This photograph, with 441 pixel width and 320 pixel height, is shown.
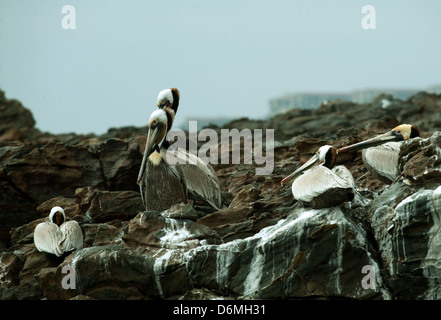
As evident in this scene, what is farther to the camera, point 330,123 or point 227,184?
point 330,123

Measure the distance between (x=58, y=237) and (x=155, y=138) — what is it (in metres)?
1.81

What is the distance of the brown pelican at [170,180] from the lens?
388 inches

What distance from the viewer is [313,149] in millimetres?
12320

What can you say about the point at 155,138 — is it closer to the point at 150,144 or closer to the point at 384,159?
the point at 150,144

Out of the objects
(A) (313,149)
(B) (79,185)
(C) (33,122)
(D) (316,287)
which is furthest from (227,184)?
(C) (33,122)

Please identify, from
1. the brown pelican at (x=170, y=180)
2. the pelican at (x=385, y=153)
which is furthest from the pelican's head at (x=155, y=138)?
the pelican at (x=385, y=153)

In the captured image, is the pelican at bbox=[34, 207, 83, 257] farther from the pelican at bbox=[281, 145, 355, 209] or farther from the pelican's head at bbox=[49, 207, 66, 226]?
the pelican at bbox=[281, 145, 355, 209]

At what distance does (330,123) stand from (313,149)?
244 inches

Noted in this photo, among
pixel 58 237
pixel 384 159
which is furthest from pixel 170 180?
pixel 384 159

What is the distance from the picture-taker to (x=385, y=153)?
31.1ft

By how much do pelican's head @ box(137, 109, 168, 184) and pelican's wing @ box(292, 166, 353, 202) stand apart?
235 centimetres
